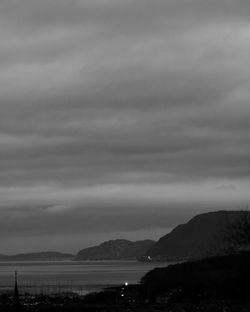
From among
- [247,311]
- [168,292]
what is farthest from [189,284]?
[247,311]

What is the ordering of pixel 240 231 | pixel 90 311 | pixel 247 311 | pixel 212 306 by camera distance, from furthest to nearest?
pixel 90 311 → pixel 212 306 → pixel 247 311 → pixel 240 231

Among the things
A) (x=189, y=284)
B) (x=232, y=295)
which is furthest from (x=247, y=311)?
(x=189, y=284)

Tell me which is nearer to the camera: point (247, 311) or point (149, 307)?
point (247, 311)

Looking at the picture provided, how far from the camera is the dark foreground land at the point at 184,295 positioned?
445 feet

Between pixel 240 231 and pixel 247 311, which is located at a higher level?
pixel 240 231

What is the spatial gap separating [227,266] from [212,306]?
203 ft

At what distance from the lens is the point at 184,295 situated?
154875mm

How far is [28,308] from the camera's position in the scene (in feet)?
471

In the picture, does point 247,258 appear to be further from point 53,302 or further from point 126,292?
point 53,302

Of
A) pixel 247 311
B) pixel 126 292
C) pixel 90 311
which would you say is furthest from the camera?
pixel 126 292

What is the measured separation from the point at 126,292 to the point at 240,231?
296ft

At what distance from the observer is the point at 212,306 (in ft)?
411

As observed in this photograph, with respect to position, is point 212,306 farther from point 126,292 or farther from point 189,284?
point 126,292

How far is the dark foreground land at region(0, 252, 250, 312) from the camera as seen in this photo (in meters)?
136
